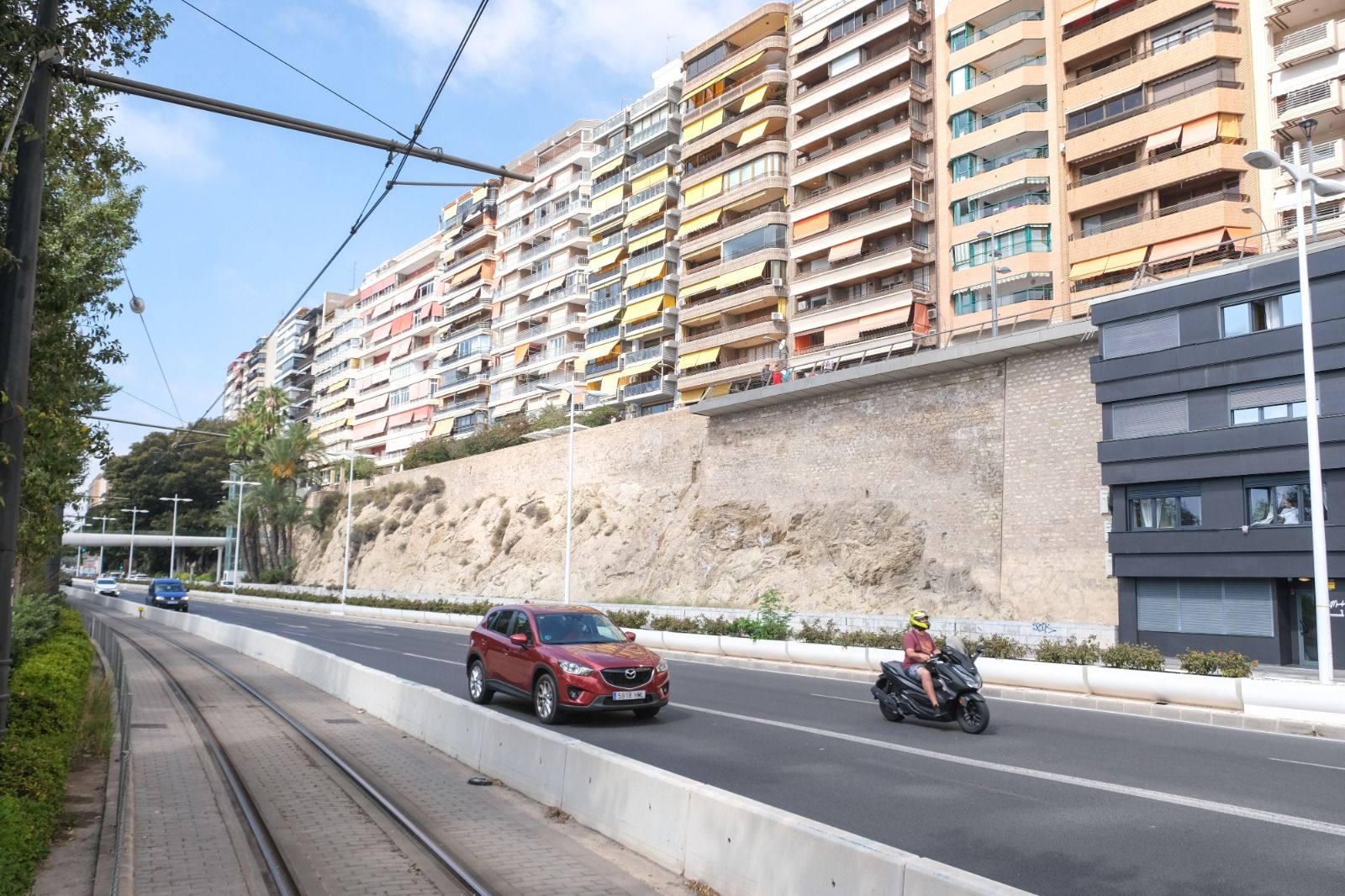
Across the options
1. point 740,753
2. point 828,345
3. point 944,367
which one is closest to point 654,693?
point 740,753

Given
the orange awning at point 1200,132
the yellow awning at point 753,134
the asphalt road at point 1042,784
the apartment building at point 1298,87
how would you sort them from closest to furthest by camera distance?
the asphalt road at point 1042,784 → the apartment building at point 1298,87 → the orange awning at point 1200,132 → the yellow awning at point 753,134

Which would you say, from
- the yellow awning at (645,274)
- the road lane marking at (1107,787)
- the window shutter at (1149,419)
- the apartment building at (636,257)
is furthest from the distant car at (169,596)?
the road lane marking at (1107,787)

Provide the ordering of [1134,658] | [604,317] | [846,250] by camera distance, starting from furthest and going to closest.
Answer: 1. [604,317]
2. [846,250]
3. [1134,658]

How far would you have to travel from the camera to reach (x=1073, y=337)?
107 feet

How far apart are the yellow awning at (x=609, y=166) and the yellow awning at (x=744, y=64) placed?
48.0ft

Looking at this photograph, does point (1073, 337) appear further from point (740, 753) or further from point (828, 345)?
point (740, 753)

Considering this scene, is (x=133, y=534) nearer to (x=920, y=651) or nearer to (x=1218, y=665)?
(x=920, y=651)

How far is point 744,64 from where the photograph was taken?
197 feet

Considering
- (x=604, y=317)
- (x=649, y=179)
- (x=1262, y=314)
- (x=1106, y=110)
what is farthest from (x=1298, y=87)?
(x=604, y=317)

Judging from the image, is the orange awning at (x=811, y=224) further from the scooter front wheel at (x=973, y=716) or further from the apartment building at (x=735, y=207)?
the scooter front wheel at (x=973, y=716)

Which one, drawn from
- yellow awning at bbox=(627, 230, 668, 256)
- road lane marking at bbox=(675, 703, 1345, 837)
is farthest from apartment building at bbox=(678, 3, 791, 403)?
road lane marking at bbox=(675, 703, 1345, 837)

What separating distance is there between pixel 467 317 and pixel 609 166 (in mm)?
25957

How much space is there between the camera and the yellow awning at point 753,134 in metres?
58.3

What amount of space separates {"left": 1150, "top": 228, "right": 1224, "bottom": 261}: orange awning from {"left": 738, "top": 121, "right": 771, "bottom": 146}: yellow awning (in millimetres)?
27319
